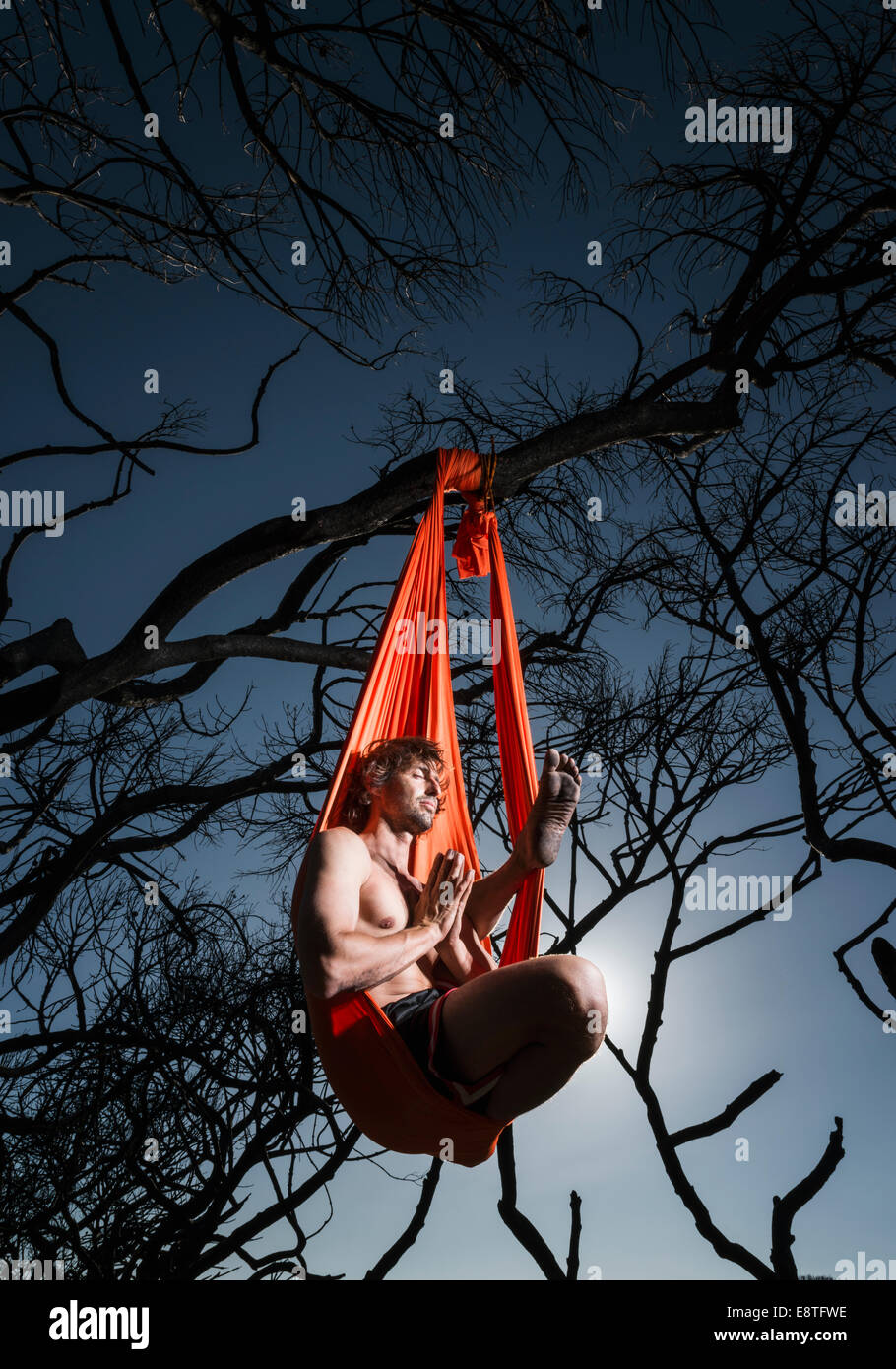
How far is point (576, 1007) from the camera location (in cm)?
256

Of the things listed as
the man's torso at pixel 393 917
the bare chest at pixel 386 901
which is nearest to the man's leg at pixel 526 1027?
the man's torso at pixel 393 917

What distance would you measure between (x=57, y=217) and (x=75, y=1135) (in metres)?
4.45

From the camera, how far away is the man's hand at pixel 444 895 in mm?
2918

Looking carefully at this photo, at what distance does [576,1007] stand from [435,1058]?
1.46 ft

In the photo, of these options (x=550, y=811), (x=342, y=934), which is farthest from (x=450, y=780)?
(x=342, y=934)

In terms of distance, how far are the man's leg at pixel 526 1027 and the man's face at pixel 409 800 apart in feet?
1.99

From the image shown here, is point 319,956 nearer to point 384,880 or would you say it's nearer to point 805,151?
point 384,880

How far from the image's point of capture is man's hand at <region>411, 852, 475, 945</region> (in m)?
2.92

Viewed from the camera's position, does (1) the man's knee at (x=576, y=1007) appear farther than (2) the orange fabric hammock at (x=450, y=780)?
No

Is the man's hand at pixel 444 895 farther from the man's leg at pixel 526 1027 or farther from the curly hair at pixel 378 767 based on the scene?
the curly hair at pixel 378 767

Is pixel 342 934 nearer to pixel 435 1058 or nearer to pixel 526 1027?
pixel 435 1058

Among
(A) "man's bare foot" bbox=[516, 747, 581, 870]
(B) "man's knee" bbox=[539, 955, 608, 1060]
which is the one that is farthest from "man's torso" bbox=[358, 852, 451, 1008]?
(B) "man's knee" bbox=[539, 955, 608, 1060]

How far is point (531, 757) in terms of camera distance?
3.66 metres
